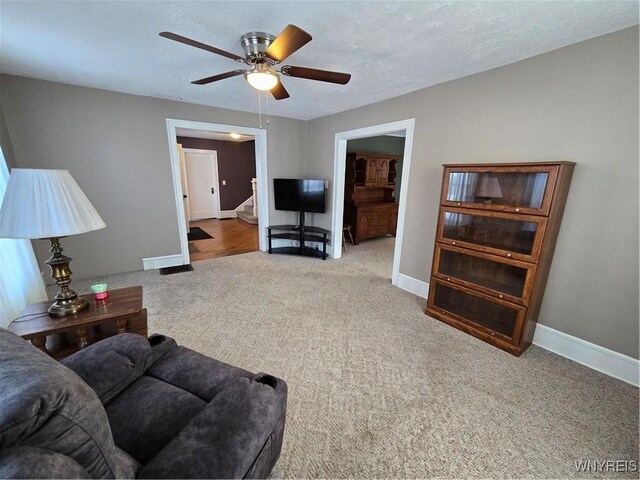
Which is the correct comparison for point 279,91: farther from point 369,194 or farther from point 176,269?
point 369,194

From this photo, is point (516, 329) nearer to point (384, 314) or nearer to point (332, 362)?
point (384, 314)

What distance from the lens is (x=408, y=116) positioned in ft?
10.4

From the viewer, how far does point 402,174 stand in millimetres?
3408

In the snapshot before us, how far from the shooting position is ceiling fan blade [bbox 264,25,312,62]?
56.1 inches

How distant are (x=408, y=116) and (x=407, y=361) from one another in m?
2.69

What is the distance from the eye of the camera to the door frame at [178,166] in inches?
149

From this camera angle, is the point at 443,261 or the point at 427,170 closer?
the point at 443,261

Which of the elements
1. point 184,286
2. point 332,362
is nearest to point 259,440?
point 332,362

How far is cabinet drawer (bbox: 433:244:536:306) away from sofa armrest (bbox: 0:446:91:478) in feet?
8.73

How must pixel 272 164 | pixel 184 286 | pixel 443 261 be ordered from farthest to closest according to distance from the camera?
1. pixel 272 164
2. pixel 184 286
3. pixel 443 261

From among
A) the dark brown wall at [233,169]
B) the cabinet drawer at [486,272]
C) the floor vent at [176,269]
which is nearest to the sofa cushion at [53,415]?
the cabinet drawer at [486,272]

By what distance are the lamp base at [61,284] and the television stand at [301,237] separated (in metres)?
3.24

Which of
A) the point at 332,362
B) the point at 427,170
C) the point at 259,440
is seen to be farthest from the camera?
the point at 427,170

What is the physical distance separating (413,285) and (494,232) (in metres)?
1.25
